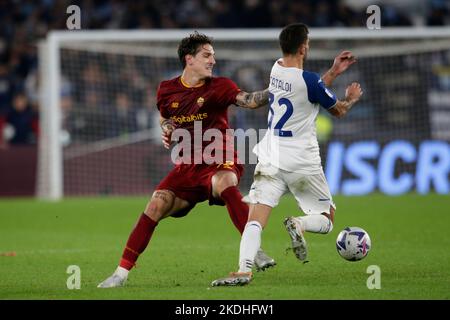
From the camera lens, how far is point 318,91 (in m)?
7.63

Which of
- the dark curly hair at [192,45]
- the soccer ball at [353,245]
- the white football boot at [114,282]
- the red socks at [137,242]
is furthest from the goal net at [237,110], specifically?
the soccer ball at [353,245]

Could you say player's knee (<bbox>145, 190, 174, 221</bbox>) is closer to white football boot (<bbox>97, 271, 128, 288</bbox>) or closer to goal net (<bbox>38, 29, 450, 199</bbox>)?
white football boot (<bbox>97, 271, 128, 288</bbox>)

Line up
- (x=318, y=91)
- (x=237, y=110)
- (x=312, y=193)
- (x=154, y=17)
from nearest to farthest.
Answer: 1. (x=318, y=91)
2. (x=312, y=193)
3. (x=237, y=110)
4. (x=154, y=17)

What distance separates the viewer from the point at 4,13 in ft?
77.5

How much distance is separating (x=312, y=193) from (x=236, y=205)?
24.4 inches

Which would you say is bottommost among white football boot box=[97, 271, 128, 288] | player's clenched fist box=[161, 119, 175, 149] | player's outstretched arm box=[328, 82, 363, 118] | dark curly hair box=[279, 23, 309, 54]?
white football boot box=[97, 271, 128, 288]

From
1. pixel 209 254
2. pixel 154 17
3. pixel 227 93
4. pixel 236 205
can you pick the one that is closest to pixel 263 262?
pixel 236 205

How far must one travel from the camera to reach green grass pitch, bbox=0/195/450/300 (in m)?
7.40

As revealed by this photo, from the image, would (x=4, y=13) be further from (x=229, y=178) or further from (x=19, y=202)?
(x=229, y=178)

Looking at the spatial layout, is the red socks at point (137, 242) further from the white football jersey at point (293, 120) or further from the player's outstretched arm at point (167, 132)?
the white football jersey at point (293, 120)

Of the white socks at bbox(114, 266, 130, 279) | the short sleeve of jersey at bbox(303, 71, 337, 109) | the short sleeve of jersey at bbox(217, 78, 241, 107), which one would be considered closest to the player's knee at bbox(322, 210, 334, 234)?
the short sleeve of jersey at bbox(303, 71, 337, 109)

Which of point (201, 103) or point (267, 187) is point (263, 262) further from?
point (201, 103)

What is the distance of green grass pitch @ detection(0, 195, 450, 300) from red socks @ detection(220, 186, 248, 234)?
1.67ft

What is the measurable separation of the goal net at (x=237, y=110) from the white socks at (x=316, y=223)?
1093cm
